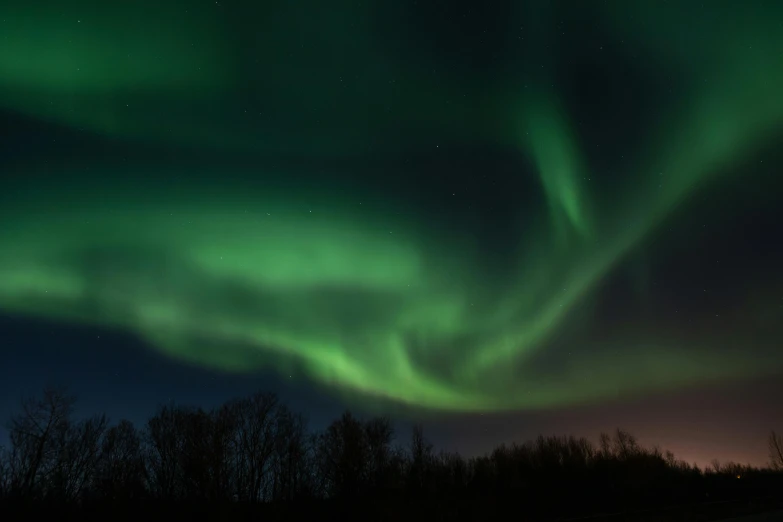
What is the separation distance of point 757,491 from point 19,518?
8458 cm

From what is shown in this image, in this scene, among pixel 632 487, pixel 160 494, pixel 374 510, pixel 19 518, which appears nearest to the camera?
pixel 19 518

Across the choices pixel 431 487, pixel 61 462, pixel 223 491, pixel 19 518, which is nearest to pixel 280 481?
pixel 223 491

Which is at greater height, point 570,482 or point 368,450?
point 368,450

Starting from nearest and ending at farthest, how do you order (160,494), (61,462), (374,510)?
(374,510) → (61,462) → (160,494)

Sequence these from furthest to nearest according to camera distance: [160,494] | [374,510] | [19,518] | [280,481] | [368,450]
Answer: [368,450] < [280,481] < [160,494] < [374,510] < [19,518]

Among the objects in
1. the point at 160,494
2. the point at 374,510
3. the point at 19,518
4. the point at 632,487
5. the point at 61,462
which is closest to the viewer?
the point at 19,518

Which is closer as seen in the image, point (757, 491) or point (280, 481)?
point (757, 491)

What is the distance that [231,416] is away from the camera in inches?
3123

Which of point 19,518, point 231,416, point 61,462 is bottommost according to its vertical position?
point 19,518

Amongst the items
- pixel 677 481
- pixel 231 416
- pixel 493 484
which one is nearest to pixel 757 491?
pixel 677 481

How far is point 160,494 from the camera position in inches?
2517

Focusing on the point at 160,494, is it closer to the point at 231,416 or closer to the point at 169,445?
the point at 169,445

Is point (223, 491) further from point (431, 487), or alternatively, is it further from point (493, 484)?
point (493, 484)

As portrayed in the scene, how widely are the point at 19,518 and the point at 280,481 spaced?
134 feet
